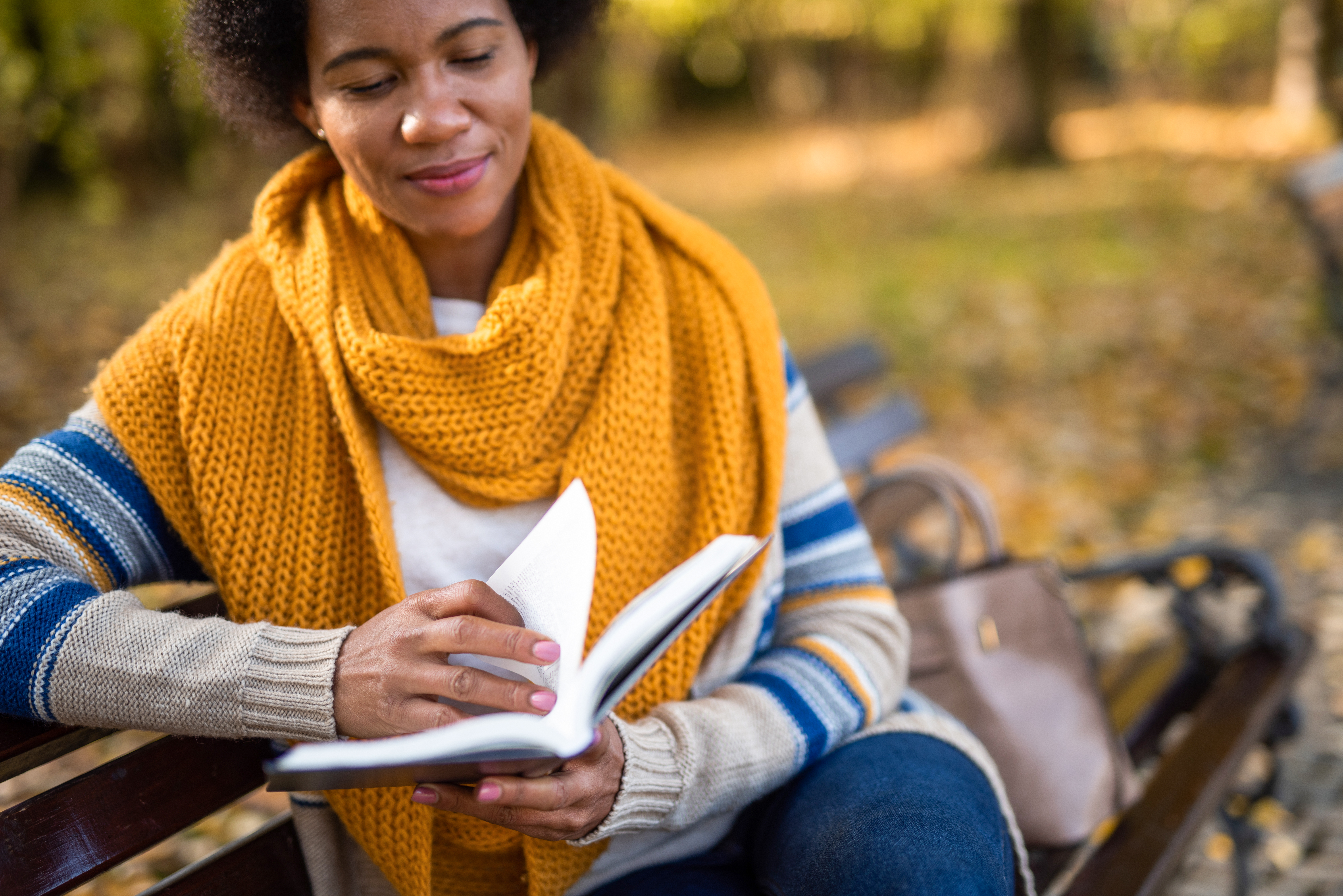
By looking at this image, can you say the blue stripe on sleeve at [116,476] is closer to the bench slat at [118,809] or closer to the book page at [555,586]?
the bench slat at [118,809]

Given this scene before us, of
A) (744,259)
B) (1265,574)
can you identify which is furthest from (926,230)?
(744,259)

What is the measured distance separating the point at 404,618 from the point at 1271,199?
973 centimetres

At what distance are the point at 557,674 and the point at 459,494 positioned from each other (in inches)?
18.4

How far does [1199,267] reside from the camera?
7.58 metres

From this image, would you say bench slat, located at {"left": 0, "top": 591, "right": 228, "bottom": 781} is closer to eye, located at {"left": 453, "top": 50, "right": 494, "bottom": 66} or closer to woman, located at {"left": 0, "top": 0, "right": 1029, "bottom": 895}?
woman, located at {"left": 0, "top": 0, "right": 1029, "bottom": 895}

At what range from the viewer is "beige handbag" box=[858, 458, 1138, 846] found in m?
1.93

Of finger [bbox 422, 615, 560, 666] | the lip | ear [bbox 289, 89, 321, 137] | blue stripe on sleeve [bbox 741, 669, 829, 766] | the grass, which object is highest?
ear [bbox 289, 89, 321, 137]

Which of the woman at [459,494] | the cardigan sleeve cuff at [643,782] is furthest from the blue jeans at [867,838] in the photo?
the cardigan sleeve cuff at [643,782]

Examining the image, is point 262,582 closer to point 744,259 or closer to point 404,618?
point 404,618

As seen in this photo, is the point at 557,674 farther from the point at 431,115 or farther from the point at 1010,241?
the point at 1010,241

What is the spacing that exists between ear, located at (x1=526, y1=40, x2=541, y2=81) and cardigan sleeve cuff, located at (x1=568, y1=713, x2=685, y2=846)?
38.9 inches

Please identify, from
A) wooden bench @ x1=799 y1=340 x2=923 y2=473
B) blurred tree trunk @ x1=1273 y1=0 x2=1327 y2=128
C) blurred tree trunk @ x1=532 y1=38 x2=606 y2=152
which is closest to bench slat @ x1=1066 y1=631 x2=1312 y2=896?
wooden bench @ x1=799 y1=340 x2=923 y2=473

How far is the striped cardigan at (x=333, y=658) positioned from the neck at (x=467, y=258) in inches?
20.3

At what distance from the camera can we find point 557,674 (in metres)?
1.17
